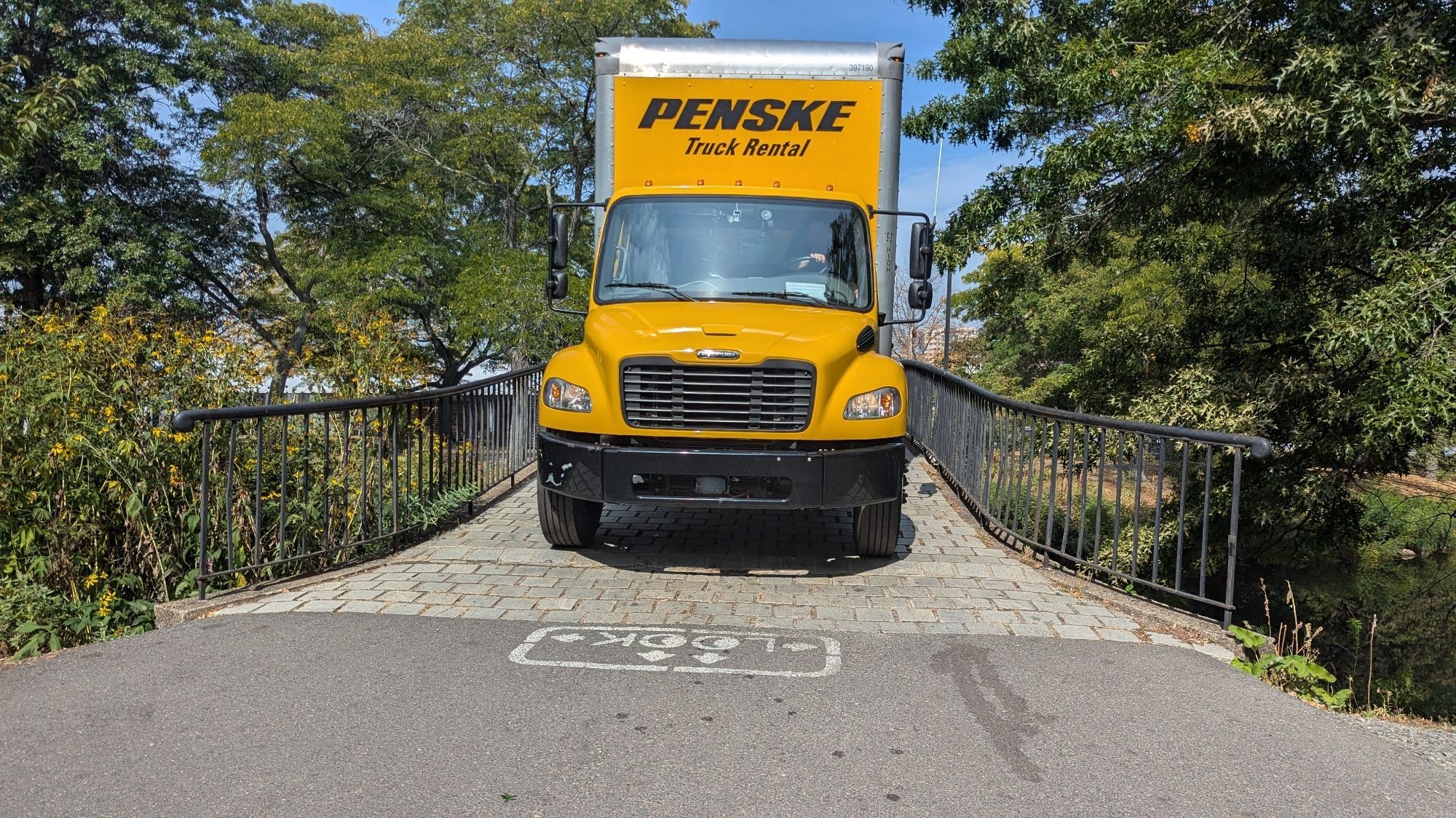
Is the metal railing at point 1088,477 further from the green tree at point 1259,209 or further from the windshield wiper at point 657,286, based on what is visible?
the windshield wiper at point 657,286

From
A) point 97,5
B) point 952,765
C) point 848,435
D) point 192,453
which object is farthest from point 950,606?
point 97,5

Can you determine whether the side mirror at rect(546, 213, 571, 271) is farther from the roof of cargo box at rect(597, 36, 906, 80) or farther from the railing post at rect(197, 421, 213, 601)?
the railing post at rect(197, 421, 213, 601)

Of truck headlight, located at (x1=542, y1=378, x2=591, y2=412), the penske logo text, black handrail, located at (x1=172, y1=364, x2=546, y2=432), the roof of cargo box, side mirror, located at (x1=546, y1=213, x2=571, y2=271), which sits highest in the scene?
the roof of cargo box

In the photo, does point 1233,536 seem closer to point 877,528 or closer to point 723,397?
point 877,528

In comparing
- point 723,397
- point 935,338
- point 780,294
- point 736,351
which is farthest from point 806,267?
point 935,338

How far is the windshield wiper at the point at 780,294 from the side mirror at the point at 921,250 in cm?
86

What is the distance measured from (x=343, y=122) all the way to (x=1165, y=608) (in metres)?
21.5

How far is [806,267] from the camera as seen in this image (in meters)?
6.69

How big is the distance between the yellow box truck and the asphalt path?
4.21 ft

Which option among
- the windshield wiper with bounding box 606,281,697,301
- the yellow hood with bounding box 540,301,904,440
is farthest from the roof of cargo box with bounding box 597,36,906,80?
the yellow hood with bounding box 540,301,904,440

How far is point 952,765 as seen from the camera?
3.45 meters

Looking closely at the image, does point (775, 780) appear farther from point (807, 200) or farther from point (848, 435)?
point (807, 200)

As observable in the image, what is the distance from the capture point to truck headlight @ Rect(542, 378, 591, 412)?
5891mm

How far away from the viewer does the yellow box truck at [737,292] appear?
18.8ft
